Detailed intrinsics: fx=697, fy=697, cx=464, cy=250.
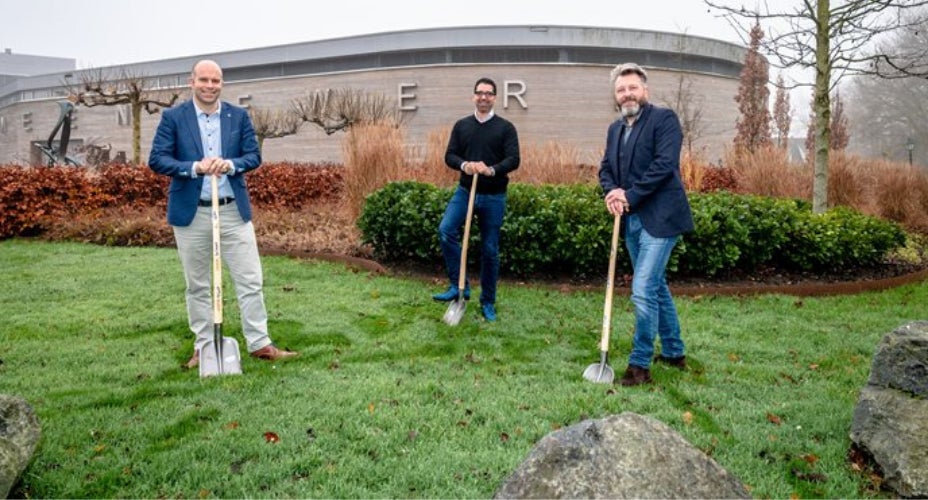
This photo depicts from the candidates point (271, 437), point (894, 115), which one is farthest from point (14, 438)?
point (894, 115)

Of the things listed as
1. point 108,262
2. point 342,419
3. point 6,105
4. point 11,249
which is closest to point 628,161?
point 342,419

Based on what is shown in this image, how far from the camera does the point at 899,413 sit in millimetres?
3146

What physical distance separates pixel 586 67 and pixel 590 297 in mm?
21027

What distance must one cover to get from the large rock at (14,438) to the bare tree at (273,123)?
73.8 feet

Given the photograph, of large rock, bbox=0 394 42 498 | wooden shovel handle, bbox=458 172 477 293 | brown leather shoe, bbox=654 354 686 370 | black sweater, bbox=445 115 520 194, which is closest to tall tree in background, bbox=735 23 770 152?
black sweater, bbox=445 115 520 194

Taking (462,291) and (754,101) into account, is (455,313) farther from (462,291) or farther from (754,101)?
(754,101)

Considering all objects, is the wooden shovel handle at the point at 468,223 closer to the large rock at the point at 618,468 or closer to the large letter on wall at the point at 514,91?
the large rock at the point at 618,468

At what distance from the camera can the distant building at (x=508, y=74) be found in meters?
26.4

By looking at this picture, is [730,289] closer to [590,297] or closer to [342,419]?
[590,297]

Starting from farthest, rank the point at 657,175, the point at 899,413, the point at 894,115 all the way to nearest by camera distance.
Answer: the point at 894,115 → the point at 657,175 → the point at 899,413

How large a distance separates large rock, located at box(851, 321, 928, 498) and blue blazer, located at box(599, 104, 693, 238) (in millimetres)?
1252

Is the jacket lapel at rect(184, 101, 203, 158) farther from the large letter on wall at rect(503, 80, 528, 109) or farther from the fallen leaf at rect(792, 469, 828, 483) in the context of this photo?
the large letter on wall at rect(503, 80, 528, 109)

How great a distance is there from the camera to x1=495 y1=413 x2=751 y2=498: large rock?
2201mm

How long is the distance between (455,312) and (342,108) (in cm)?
1968
